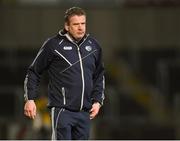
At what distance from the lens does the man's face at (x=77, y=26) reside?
6750 mm

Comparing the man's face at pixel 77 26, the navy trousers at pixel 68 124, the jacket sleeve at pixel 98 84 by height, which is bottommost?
the navy trousers at pixel 68 124

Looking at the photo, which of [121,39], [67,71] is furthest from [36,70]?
[121,39]

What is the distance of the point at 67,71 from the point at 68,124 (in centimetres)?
42

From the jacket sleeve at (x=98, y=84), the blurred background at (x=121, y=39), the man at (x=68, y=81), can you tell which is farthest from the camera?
the blurred background at (x=121, y=39)

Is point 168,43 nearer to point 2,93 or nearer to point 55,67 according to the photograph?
point 2,93

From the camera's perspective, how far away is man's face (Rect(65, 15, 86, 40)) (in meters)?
6.75

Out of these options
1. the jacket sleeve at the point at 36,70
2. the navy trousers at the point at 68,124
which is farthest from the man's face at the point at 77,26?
the navy trousers at the point at 68,124

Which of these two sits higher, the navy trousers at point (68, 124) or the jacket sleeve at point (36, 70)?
the jacket sleeve at point (36, 70)

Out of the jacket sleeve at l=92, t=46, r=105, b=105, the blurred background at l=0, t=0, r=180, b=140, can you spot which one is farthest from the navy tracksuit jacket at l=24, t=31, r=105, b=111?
the blurred background at l=0, t=0, r=180, b=140

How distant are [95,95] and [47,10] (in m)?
15.0

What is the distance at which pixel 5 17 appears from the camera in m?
21.5

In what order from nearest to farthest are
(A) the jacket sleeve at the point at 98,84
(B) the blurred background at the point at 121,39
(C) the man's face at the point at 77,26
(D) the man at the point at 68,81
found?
(C) the man's face at the point at 77,26 < (D) the man at the point at 68,81 < (A) the jacket sleeve at the point at 98,84 < (B) the blurred background at the point at 121,39

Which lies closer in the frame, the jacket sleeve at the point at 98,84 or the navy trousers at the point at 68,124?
the navy trousers at the point at 68,124

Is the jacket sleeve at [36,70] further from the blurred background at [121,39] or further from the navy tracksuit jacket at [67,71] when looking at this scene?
the blurred background at [121,39]
